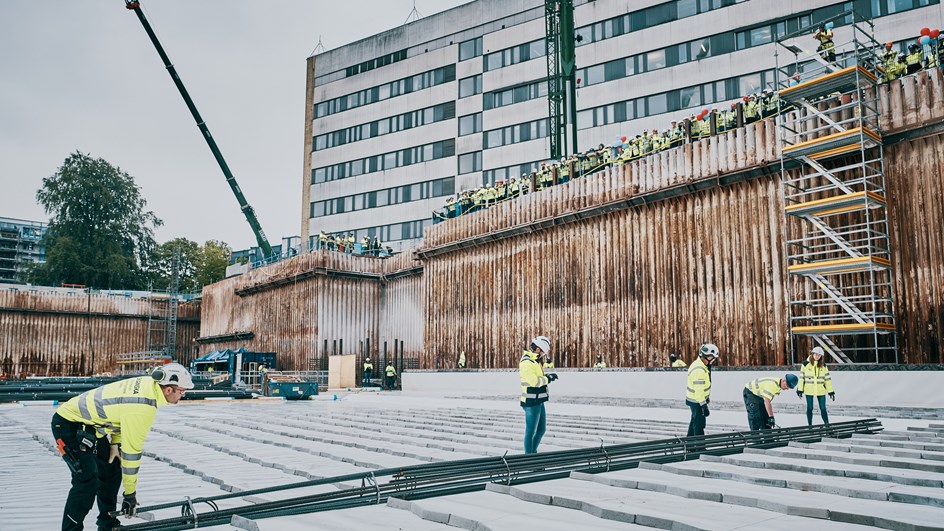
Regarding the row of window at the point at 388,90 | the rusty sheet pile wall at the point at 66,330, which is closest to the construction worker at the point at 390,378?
the rusty sheet pile wall at the point at 66,330

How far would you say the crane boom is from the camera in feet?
177

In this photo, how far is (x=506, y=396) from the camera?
27594 millimetres

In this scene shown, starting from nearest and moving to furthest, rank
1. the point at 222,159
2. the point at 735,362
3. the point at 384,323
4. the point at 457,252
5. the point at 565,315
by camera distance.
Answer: the point at 735,362 < the point at 565,315 < the point at 457,252 < the point at 384,323 < the point at 222,159

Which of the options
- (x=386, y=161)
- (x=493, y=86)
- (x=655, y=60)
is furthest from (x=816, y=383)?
(x=386, y=161)

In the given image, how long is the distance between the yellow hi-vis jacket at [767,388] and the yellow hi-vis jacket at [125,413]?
884cm

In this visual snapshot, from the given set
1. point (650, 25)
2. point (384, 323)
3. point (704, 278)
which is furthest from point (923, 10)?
point (384, 323)

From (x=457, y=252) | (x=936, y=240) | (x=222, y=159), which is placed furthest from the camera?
(x=222, y=159)

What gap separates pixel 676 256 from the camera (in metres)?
23.1

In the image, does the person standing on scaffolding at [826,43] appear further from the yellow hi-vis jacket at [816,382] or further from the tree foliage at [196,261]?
the tree foliage at [196,261]

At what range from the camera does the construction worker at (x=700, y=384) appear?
10.9 meters

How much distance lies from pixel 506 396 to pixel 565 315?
3765mm

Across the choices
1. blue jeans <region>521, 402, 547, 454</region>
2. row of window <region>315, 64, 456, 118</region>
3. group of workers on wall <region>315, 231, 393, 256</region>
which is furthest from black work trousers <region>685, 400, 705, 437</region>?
row of window <region>315, 64, 456, 118</region>

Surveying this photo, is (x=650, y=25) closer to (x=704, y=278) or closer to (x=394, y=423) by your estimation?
(x=704, y=278)

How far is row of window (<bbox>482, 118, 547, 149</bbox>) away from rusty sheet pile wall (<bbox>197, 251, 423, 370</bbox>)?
14111 mm
